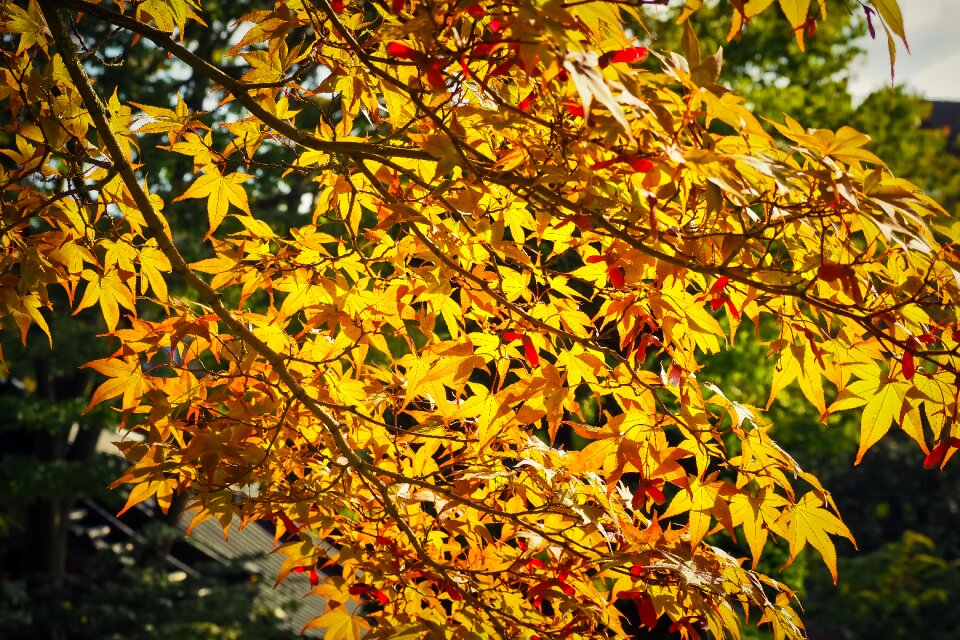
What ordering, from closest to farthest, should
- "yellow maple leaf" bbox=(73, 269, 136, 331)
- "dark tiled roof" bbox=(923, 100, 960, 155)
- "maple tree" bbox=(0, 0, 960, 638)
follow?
"maple tree" bbox=(0, 0, 960, 638) → "yellow maple leaf" bbox=(73, 269, 136, 331) → "dark tiled roof" bbox=(923, 100, 960, 155)

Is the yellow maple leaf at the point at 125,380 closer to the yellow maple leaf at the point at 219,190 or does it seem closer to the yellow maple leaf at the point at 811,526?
the yellow maple leaf at the point at 219,190

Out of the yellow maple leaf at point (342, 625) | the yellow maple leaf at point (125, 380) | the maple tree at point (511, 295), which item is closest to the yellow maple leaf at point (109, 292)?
the maple tree at point (511, 295)

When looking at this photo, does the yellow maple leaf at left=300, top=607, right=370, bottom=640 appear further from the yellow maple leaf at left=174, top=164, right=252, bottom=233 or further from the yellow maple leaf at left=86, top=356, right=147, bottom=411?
the yellow maple leaf at left=174, top=164, right=252, bottom=233

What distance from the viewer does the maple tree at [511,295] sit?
1053 millimetres

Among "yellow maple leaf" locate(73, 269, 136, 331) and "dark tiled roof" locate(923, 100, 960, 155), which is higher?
"dark tiled roof" locate(923, 100, 960, 155)

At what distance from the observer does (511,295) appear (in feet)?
5.24

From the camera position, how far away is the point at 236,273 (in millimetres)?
1736

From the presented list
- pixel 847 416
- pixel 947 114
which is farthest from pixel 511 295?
pixel 947 114

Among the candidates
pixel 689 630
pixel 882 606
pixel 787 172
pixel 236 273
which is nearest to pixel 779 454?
pixel 689 630

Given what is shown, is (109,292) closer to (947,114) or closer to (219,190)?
(219,190)

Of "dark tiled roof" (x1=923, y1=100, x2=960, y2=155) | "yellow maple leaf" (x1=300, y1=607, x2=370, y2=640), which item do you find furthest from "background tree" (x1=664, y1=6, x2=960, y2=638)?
"dark tiled roof" (x1=923, y1=100, x2=960, y2=155)

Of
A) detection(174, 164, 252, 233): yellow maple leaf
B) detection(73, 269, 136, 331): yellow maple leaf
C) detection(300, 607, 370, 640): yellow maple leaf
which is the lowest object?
detection(300, 607, 370, 640): yellow maple leaf

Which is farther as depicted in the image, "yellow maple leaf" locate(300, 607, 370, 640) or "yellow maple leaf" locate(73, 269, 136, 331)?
"yellow maple leaf" locate(300, 607, 370, 640)

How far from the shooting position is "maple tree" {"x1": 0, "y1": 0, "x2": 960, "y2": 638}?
105cm
